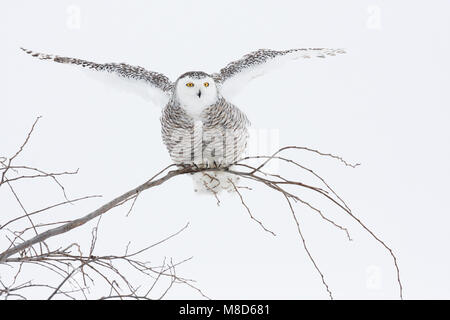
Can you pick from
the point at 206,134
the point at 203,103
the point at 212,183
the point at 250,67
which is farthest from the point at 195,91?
the point at 212,183

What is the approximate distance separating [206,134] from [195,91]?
0.16 metres

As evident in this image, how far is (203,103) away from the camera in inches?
60.9

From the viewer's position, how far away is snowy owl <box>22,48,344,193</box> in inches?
60.7

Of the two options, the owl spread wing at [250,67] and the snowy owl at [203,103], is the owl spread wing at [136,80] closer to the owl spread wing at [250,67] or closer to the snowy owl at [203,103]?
the snowy owl at [203,103]

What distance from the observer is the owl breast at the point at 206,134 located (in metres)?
1.58

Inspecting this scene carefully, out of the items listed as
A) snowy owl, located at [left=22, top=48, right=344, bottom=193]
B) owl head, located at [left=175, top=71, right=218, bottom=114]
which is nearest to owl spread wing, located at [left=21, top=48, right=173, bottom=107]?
snowy owl, located at [left=22, top=48, right=344, bottom=193]

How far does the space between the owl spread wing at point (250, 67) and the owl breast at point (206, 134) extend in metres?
0.13

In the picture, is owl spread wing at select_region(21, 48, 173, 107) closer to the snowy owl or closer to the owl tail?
the snowy owl

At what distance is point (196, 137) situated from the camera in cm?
160

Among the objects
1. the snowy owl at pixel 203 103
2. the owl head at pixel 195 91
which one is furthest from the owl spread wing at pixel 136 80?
the owl head at pixel 195 91

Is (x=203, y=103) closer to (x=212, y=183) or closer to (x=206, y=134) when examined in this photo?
(x=206, y=134)
